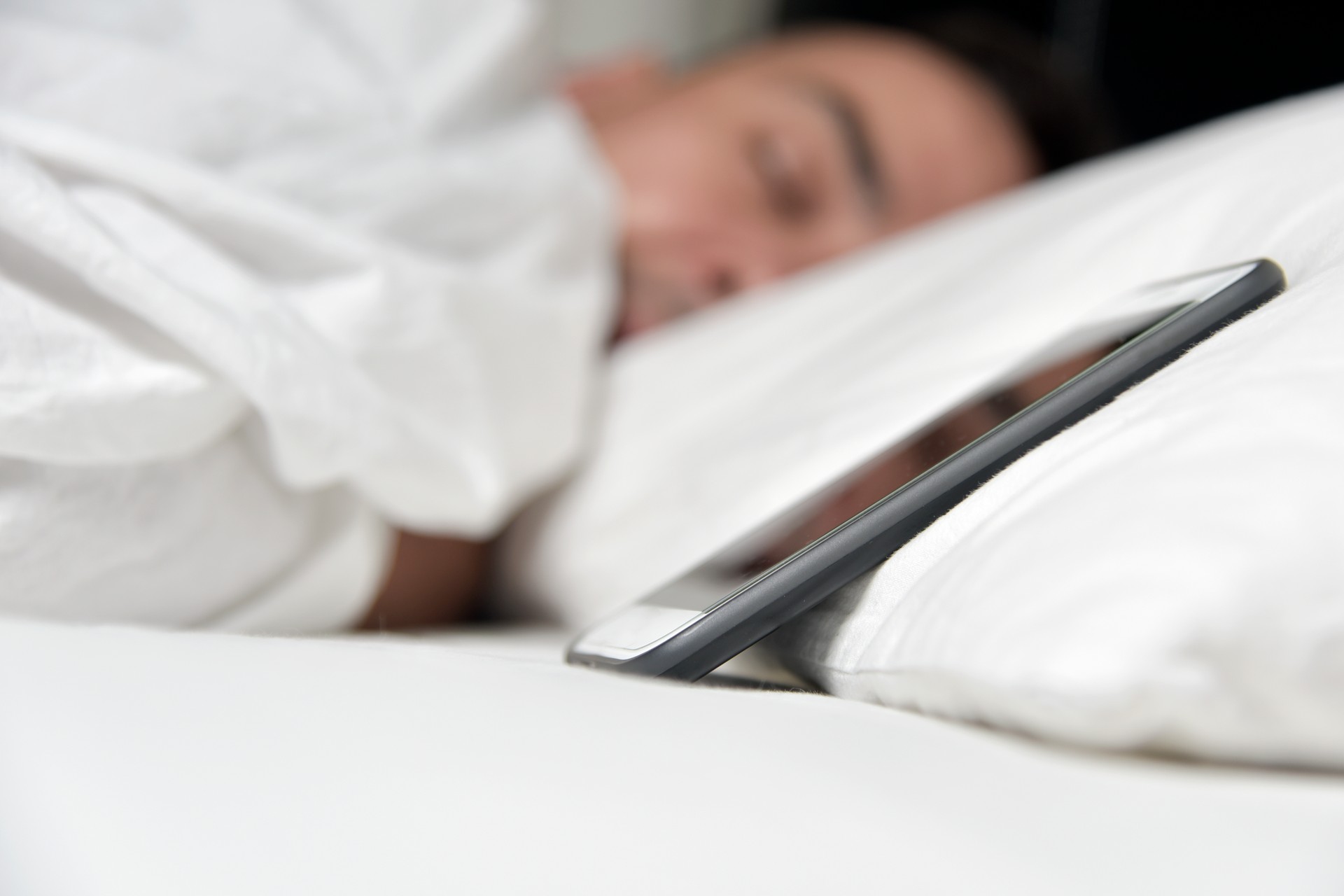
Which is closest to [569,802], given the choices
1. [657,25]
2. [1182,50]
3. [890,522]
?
[890,522]

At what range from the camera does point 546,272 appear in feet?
1.56

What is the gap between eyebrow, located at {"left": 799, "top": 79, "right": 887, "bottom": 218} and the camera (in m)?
0.69

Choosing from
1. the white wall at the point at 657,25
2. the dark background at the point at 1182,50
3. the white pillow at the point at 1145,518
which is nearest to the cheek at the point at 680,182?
the white pillow at the point at 1145,518

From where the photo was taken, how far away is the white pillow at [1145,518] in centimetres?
14

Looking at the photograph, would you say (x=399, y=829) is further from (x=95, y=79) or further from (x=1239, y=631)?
(x=95, y=79)

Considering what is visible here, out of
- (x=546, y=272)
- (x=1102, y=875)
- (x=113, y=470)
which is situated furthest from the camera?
(x=546, y=272)

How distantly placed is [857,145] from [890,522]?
1.79 ft

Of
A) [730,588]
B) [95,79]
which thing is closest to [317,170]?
[95,79]

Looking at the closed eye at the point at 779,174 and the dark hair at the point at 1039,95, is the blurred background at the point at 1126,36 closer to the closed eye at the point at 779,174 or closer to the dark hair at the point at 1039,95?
the dark hair at the point at 1039,95

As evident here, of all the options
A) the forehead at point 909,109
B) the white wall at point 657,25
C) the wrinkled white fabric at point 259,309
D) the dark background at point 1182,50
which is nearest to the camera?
the wrinkled white fabric at point 259,309

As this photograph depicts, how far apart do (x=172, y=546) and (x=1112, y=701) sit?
274 millimetres

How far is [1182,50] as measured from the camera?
0.99 meters

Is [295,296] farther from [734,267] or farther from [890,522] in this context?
[734,267]

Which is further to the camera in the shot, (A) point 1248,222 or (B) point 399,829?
(A) point 1248,222
